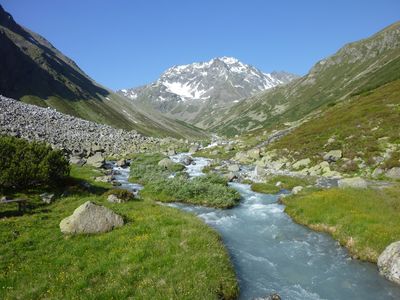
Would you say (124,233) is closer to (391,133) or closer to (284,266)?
(284,266)

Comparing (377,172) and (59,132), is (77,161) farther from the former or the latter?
(377,172)

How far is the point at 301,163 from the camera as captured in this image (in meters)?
52.0

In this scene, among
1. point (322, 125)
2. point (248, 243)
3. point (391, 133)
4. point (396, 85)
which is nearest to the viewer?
point (248, 243)

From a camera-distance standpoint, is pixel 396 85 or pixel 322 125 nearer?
pixel 322 125

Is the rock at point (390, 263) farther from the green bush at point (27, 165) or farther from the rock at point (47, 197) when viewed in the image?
the green bush at point (27, 165)

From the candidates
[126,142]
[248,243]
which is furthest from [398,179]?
[126,142]

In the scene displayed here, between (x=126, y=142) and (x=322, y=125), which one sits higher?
(x=322, y=125)

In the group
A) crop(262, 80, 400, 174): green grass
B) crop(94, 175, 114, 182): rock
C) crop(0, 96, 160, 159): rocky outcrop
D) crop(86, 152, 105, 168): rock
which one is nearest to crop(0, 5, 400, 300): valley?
crop(262, 80, 400, 174): green grass

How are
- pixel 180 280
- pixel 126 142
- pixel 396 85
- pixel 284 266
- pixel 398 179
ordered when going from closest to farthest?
pixel 180 280
pixel 284 266
pixel 398 179
pixel 396 85
pixel 126 142

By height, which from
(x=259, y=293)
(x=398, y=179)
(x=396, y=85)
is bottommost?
(x=259, y=293)

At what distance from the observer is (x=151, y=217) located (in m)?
23.8

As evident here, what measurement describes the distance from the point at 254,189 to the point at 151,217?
19756mm

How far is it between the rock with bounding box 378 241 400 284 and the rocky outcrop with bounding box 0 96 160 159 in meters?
53.9

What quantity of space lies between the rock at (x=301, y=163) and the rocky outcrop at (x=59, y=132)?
3798 centimetres
